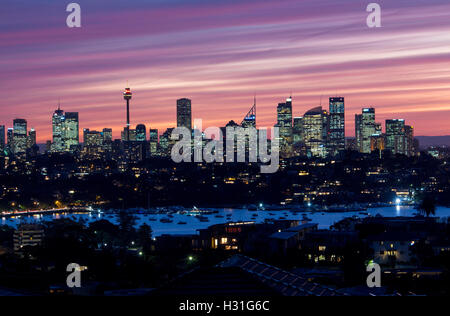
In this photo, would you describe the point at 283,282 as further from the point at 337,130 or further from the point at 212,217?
the point at 337,130

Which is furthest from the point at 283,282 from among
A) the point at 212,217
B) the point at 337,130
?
the point at 337,130

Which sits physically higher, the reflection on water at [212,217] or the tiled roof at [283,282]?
the tiled roof at [283,282]

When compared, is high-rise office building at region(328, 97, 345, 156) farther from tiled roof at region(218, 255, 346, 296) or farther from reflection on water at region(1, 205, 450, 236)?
tiled roof at region(218, 255, 346, 296)

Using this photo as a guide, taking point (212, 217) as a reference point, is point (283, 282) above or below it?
above

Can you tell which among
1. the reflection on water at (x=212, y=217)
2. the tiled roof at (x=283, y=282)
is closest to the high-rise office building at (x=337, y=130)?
the reflection on water at (x=212, y=217)

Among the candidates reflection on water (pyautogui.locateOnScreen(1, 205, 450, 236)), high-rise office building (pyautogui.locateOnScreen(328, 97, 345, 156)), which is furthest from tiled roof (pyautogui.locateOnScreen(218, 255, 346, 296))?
high-rise office building (pyautogui.locateOnScreen(328, 97, 345, 156))

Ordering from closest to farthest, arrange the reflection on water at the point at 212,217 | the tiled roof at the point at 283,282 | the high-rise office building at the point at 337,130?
the tiled roof at the point at 283,282 → the reflection on water at the point at 212,217 → the high-rise office building at the point at 337,130

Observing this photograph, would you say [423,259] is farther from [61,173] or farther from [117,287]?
[61,173]

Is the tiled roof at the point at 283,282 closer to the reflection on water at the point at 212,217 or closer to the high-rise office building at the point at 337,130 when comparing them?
the reflection on water at the point at 212,217

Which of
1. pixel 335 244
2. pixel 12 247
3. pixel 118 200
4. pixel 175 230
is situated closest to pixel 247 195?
pixel 118 200

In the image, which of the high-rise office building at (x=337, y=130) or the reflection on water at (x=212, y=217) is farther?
the high-rise office building at (x=337, y=130)

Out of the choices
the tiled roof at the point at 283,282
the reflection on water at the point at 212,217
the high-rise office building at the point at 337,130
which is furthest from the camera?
the high-rise office building at the point at 337,130
